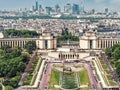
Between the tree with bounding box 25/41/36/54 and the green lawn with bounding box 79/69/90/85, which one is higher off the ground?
the tree with bounding box 25/41/36/54

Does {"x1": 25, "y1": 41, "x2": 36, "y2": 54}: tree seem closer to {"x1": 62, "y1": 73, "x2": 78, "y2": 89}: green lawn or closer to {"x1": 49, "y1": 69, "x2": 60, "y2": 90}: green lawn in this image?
{"x1": 49, "y1": 69, "x2": 60, "y2": 90}: green lawn

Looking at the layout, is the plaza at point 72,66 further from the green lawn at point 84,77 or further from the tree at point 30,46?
the tree at point 30,46

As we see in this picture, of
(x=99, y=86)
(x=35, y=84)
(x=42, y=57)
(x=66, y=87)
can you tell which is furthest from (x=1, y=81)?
(x=42, y=57)

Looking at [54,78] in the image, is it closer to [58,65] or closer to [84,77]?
[84,77]

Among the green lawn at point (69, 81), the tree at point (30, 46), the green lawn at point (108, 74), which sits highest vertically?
the tree at point (30, 46)

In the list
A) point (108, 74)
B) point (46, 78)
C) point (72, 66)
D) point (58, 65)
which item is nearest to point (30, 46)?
point (58, 65)

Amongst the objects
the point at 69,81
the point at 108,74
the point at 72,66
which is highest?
the point at 108,74

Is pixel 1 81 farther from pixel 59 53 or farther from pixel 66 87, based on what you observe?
pixel 59 53


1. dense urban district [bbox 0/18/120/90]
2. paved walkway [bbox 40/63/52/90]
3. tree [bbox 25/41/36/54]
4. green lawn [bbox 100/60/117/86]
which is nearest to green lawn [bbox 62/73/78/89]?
dense urban district [bbox 0/18/120/90]

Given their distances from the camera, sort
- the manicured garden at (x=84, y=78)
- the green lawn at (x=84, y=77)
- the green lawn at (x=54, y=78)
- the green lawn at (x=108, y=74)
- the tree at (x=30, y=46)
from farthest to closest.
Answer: the tree at (x=30, y=46)
the green lawn at (x=84, y=77)
the manicured garden at (x=84, y=78)
the green lawn at (x=54, y=78)
the green lawn at (x=108, y=74)

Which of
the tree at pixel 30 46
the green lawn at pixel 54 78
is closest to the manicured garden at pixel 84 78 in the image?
the green lawn at pixel 54 78

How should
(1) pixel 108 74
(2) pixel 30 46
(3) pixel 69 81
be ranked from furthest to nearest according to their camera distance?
(2) pixel 30 46
(1) pixel 108 74
(3) pixel 69 81
